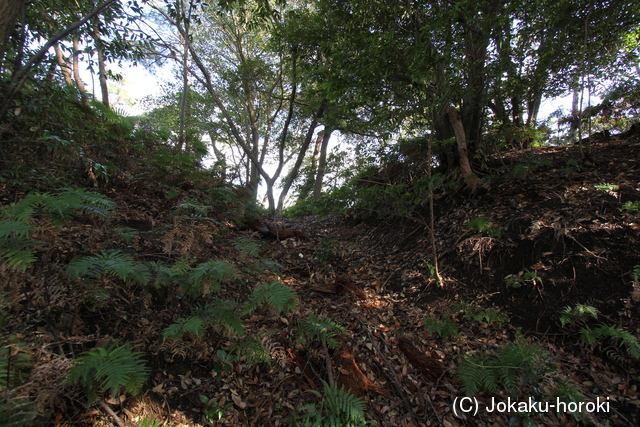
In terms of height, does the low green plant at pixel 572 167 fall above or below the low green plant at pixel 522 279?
above

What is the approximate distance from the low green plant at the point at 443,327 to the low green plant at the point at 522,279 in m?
0.88

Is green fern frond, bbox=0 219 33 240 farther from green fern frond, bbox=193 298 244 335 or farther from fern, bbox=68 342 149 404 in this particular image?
green fern frond, bbox=193 298 244 335

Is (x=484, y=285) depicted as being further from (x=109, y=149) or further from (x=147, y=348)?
(x=109, y=149)

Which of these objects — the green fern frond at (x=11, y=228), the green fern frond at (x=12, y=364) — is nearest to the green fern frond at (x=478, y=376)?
the green fern frond at (x=12, y=364)

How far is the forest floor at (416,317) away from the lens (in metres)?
1.99

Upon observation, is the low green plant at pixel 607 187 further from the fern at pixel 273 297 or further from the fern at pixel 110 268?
the fern at pixel 110 268

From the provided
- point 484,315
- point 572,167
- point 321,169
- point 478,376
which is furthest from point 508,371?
point 321,169

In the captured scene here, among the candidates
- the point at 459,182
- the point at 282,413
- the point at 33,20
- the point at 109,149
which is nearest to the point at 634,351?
the point at 282,413

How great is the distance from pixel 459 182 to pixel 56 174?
246 inches

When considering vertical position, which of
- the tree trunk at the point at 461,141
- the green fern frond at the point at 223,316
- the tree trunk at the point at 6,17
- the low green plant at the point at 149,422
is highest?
the tree trunk at the point at 6,17

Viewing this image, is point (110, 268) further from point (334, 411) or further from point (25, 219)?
point (334, 411)

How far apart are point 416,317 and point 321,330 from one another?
5.17 ft

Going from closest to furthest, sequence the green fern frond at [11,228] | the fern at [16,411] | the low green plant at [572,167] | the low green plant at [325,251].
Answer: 1. the fern at [16,411]
2. the green fern frond at [11,228]
3. the low green plant at [572,167]
4. the low green plant at [325,251]

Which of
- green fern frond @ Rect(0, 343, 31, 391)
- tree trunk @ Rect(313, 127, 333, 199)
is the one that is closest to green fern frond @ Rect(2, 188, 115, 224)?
green fern frond @ Rect(0, 343, 31, 391)
